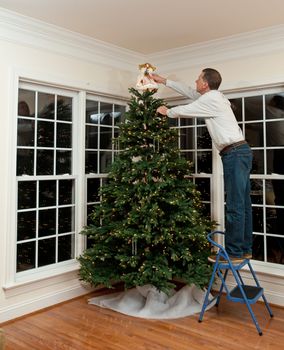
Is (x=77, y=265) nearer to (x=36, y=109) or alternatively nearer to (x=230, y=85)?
(x=36, y=109)

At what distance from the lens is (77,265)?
13.1 feet

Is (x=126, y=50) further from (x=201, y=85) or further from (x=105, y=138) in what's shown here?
(x=201, y=85)

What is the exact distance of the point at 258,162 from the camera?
401cm

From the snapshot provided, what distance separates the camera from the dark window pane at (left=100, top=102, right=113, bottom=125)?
441 cm

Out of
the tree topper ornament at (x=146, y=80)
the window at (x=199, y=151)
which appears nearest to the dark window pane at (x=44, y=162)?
the tree topper ornament at (x=146, y=80)

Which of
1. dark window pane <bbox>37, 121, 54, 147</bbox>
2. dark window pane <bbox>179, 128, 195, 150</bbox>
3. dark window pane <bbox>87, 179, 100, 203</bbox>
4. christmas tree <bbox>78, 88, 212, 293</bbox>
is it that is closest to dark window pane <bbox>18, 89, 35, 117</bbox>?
dark window pane <bbox>37, 121, 54, 147</bbox>

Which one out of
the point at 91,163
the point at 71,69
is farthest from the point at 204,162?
the point at 71,69

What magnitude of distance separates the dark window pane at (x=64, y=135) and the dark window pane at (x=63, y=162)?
0.29 ft

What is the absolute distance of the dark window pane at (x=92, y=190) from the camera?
4.27 meters

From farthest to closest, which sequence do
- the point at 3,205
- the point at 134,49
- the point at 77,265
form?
the point at 134,49, the point at 77,265, the point at 3,205

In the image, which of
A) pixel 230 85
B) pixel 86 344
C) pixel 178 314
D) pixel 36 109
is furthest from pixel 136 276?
pixel 230 85

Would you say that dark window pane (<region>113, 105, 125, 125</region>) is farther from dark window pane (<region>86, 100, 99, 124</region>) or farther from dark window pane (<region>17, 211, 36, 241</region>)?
dark window pane (<region>17, 211, 36, 241</region>)

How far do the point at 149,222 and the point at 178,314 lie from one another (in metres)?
0.92

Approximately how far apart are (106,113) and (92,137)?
0.38 metres
